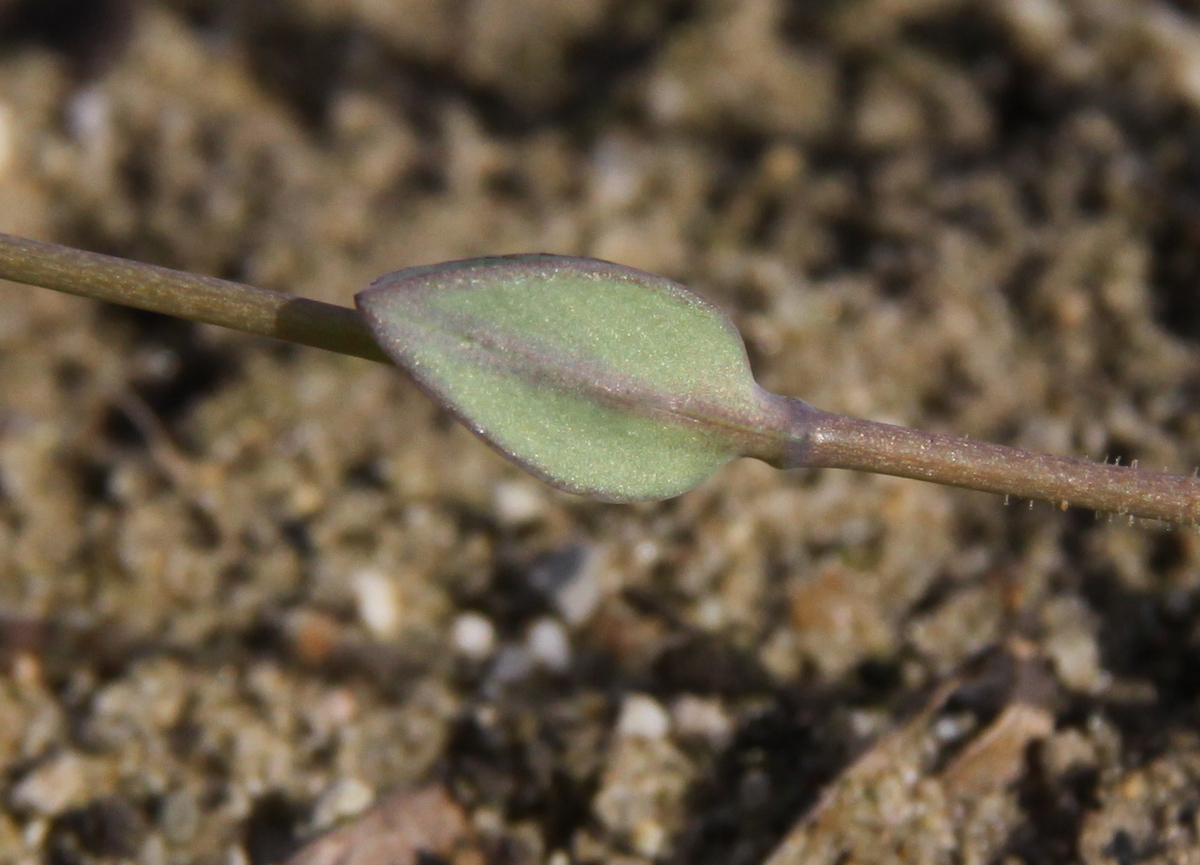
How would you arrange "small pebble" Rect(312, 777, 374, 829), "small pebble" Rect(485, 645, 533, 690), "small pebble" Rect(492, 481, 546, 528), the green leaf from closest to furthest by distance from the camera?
the green leaf, "small pebble" Rect(312, 777, 374, 829), "small pebble" Rect(485, 645, 533, 690), "small pebble" Rect(492, 481, 546, 528)

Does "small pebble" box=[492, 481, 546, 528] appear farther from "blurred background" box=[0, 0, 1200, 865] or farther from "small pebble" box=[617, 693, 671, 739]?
"small pebble" box=[617, 693, 671, 739]

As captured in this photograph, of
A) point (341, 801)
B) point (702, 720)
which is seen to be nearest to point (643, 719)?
point (702, 720)

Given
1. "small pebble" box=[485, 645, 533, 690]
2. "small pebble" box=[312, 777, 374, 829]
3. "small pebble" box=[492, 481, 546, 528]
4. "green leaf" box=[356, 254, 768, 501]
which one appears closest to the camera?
"green leaf" box=[356, 254, 768, 501]

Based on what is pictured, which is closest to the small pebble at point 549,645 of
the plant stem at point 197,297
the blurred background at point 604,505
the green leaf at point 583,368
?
the blurred background at point 604,505

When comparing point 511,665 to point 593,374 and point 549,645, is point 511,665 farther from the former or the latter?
point 593,374

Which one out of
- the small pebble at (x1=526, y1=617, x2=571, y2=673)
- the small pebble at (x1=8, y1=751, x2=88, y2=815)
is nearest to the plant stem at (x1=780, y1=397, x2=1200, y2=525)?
the small pebble at (x1=526, y1=617, x2=571, y2=673)

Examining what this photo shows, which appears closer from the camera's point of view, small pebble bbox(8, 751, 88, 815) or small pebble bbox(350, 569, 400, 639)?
small pebble bbox(8, 751, 88, 815)

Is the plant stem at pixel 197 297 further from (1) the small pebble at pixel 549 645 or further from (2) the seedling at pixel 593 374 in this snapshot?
(1) the small pebble at pixel 549 645
